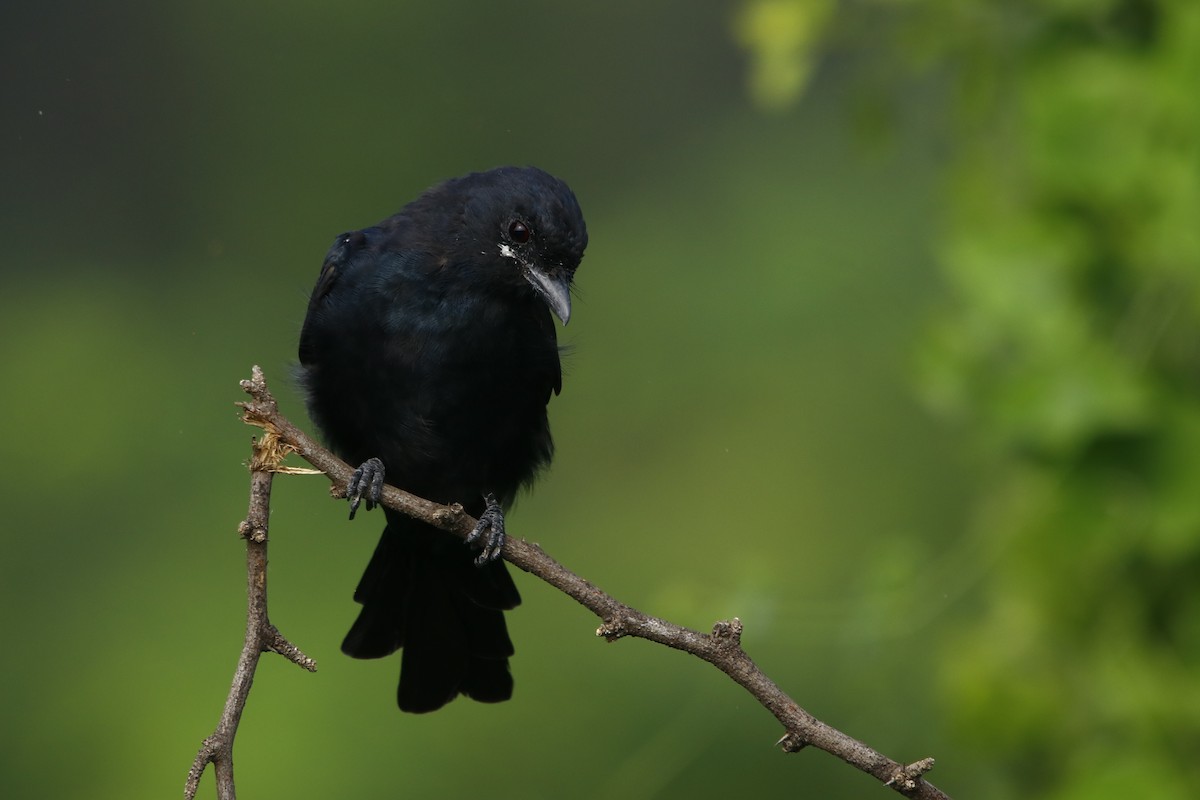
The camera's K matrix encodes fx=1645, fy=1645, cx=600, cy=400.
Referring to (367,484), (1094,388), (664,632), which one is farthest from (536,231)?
(664,632)

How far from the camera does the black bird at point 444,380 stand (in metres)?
3.19

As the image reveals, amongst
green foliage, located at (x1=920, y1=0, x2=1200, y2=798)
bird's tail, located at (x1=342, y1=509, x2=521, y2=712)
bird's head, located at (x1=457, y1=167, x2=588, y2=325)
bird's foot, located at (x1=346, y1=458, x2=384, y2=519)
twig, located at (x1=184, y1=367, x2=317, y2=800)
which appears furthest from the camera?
bird's tail, located at (x1=342, y1=509, x2=521, y2=712)

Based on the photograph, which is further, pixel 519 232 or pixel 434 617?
pixel 434 617

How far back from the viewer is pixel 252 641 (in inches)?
74.2

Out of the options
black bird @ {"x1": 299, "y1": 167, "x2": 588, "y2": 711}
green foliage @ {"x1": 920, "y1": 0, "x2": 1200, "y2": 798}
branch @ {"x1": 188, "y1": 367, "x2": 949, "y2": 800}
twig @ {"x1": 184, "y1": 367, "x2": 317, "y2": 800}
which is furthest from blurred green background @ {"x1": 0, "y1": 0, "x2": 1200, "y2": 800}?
twig @ {"x1": 184, "y1": 367, "x2": 317, "y2": 800}

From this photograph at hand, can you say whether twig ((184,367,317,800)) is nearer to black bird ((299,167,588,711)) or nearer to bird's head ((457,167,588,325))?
black bird ((299,167,588,711))

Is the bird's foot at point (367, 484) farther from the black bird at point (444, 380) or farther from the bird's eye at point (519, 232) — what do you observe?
the bird's eye at point (519, 232)

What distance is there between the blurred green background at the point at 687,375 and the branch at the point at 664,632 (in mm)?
661

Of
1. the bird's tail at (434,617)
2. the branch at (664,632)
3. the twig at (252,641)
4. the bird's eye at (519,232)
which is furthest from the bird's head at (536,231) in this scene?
the twig at (252,641)

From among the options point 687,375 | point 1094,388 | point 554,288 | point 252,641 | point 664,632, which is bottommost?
point 252,641

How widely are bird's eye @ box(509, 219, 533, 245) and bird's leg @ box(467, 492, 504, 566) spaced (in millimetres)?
533

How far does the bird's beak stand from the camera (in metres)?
3.08

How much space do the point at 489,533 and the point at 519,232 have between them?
58 cm

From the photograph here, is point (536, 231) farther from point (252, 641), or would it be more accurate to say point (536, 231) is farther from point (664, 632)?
point (252, 641)
